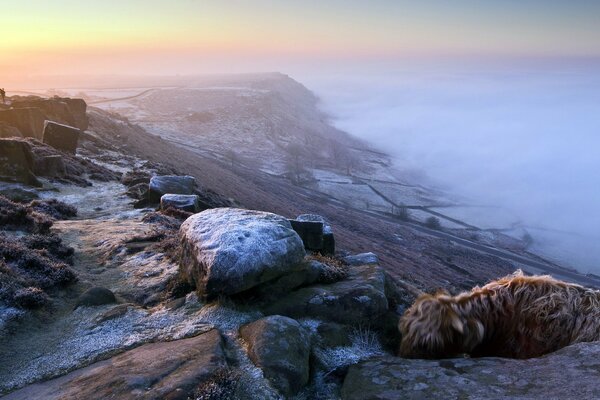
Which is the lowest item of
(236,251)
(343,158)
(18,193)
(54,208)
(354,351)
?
(343,158)

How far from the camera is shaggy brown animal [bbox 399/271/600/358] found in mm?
5539

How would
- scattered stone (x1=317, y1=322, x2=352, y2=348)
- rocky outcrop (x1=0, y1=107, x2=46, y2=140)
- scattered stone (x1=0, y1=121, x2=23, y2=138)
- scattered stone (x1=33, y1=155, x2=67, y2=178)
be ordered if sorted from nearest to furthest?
scattered stone (x1=317, y1=322, x2=352, y2=348), scattered stone (x1=33, y1=155, x2=67, y2=178), scattered stone (x1=0, y1=121, x2=23, y2=138), rocky outcrop (x1=0, y1=107, x2=46, y2=140)

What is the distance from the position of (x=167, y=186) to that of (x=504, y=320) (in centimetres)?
1675

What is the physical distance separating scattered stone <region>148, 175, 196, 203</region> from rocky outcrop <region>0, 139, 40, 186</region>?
525 cm

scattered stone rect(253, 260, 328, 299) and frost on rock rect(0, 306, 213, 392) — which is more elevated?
scattered stone rect(253, 260, 328, 299)

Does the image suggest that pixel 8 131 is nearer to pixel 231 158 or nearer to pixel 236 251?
pixel 236 251

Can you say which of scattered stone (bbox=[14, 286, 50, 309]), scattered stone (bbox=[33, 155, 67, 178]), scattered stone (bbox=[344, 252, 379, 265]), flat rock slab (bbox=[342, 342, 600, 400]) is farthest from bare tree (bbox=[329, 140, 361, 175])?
flat rock slab (bbox=[342, 342, 600, 400])

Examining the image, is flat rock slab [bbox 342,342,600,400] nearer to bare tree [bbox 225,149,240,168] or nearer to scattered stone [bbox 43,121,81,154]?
scattered stone [bbox 43,121,81,154]

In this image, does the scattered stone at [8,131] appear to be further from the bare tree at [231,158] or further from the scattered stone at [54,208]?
the bare tree at [231,158]

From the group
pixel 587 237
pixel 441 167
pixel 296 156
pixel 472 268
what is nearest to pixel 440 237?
pixel 472 268

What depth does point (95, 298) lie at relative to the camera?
8125 millimetres

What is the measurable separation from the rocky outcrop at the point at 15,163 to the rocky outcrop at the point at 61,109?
17210mm

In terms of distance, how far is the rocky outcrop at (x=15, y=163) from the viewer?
63.4 feet

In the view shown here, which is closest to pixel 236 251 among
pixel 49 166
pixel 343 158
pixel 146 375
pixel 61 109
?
pixel 146 375
